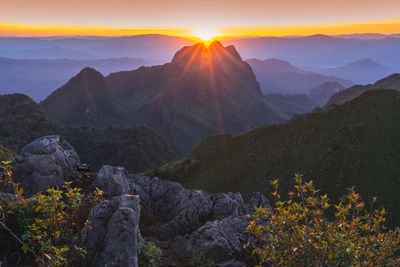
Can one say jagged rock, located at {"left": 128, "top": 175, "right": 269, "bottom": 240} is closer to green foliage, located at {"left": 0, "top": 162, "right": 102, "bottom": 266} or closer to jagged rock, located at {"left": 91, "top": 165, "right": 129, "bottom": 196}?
jagged rock, located at {"left": 91, "top": 165, "right": 129, "bottom": 196}

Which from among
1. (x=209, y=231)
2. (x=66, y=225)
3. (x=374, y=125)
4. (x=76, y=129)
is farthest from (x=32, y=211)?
(x=76, y=129)

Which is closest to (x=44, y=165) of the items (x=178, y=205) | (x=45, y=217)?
(x=178, y=205)

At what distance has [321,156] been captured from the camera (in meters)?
43.9

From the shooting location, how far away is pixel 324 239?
6.91 metres

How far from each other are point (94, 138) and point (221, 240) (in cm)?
15759

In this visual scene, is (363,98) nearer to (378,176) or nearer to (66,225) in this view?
(378,176)

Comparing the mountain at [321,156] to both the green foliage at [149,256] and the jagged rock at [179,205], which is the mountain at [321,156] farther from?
the green foliage at [149,256]

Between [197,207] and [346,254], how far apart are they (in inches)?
558

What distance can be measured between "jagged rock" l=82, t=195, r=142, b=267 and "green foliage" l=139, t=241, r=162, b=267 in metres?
0.38

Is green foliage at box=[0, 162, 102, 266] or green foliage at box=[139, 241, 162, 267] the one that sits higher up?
green foliage at box=[0, 162, 102, 266]

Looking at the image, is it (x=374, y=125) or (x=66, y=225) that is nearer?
(x=66, y=225)

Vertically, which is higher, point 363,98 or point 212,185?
point 363,98

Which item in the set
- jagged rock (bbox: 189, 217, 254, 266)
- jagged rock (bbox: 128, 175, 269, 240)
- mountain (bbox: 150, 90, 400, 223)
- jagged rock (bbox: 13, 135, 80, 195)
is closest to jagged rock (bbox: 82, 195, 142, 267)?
jagged rock (bbox: 189, 217, 254, 266)

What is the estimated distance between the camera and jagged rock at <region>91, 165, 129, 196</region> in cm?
1857
